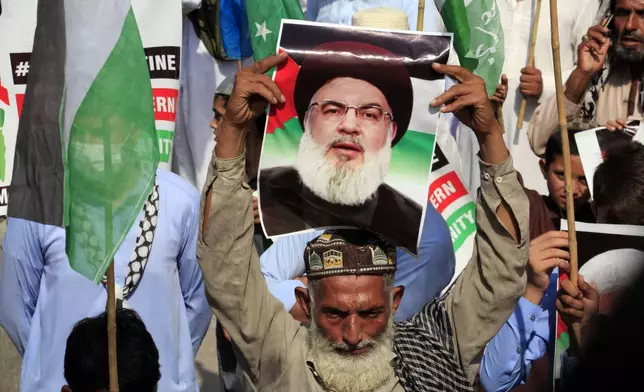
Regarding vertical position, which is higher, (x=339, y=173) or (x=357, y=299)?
(x=339, y=173)

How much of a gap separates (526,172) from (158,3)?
2.42 m

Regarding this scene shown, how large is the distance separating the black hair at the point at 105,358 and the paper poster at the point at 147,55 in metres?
2.03

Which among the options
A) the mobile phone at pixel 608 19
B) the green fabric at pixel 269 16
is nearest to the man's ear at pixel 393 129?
the green fabric at pixel 269 16

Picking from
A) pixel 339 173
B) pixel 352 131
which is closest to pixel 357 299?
pixel 339 173

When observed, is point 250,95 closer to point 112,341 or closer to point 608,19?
point 112,341

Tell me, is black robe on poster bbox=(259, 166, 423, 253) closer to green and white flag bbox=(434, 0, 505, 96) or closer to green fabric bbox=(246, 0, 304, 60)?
green and white flag bbox=(434, 0, 505, 96)

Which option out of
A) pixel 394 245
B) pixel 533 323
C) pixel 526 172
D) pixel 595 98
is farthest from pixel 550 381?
pixel 526 172

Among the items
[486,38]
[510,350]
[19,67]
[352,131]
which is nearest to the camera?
[352,131]

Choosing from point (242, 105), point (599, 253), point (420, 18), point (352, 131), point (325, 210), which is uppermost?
point (420, 18)

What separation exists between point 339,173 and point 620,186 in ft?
4.32

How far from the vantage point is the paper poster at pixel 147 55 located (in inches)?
231

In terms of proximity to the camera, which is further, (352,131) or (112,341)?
(352,131)

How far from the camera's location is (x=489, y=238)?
3.34 metres

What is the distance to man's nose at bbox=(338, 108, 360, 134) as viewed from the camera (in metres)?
3.62
